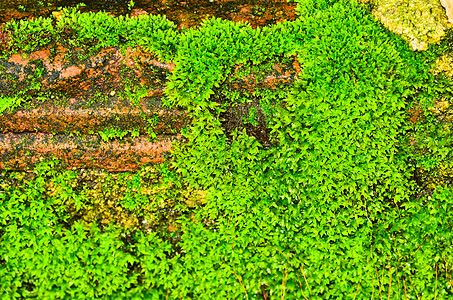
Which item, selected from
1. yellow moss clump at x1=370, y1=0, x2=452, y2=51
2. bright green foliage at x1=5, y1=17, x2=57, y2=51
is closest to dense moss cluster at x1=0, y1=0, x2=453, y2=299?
yellow moss clump at x1=370, y1=0, x2=452, y2=51

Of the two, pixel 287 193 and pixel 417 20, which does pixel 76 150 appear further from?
pixel 417 20

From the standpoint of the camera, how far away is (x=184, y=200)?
3.34m

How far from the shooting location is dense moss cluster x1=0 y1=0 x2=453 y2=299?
3.02 meters

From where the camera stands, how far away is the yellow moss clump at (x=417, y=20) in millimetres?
3465

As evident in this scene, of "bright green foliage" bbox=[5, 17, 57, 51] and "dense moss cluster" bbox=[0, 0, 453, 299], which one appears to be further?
"bright green foliage" bbox=[5, 17, 57, 51]

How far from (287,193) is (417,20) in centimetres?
227

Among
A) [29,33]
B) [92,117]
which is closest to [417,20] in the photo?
[92,117]

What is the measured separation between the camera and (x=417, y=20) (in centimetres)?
348

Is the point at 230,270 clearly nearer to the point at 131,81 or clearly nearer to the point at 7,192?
the point at 131,81

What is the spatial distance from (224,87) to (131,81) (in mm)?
945

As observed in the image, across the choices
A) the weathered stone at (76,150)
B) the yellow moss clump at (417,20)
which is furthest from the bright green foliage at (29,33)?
the yellow moss clump at (417,20)

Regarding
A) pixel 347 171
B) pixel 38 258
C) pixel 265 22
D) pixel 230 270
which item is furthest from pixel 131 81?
pixel 347 171

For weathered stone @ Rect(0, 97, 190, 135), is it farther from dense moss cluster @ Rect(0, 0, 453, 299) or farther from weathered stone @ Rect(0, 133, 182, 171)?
dense moss cluster @ Rect(0, 0, 453, 299)

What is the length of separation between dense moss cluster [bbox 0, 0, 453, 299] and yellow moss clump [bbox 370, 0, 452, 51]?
12 centimetres
